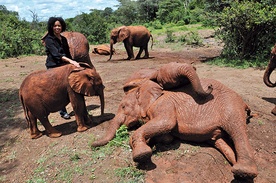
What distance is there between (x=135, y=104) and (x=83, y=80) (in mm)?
941

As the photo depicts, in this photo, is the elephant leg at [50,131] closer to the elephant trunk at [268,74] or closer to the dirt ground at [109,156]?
the dirt ground at [109,156]

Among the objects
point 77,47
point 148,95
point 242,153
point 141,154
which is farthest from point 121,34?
point 242,153

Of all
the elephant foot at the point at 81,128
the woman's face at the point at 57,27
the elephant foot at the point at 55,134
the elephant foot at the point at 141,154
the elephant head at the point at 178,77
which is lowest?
the elephant foot at the point at 55,134

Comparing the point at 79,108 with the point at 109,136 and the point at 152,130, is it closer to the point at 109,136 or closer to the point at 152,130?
the point at 109,136

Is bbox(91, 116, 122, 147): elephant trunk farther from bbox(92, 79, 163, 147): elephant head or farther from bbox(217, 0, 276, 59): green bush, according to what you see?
bbox(217, 0, 276, 59): green bush

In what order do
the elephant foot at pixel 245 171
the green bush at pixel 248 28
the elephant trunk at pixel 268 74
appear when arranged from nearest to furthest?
1. the elephant foot at pixel 245 171
2. the elephant trunk at pixel 268 74
3. the green bush at pixel 248 28

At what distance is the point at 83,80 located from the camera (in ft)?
14.0

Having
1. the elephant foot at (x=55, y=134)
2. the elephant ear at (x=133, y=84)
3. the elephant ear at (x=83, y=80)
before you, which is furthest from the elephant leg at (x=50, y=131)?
the elephant ear at (x=133, y=84)

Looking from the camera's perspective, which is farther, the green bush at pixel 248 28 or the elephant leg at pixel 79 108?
the green bush at pixel 248 28

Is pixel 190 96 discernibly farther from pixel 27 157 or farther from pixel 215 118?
pixel 27 157

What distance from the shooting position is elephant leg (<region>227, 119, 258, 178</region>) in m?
2.75

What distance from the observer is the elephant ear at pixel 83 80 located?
4230 mm

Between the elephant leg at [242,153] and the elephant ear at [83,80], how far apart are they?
2234 millimetres

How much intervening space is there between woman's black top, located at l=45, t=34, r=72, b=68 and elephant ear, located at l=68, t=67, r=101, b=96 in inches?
25.7
